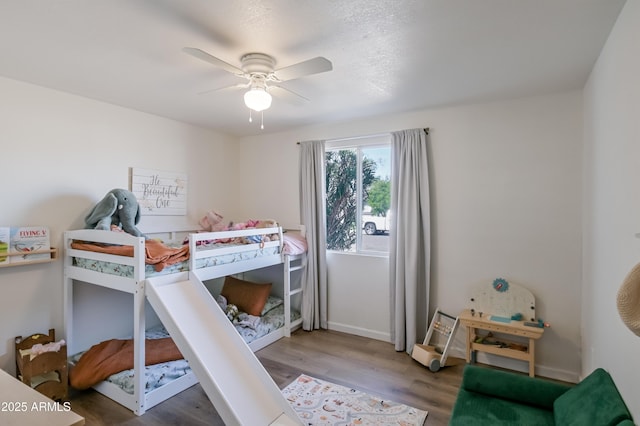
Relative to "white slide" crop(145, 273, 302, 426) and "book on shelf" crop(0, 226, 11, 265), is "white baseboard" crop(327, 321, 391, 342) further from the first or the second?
"book on shelf" crop(0, 226, 11, 265)

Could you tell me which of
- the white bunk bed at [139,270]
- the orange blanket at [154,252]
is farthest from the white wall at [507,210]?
the orange blanket at [154,252]

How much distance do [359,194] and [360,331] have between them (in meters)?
1.61

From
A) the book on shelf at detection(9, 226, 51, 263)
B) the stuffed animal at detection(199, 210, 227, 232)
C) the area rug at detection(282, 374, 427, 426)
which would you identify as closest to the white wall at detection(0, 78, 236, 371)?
the book on shelf at detection(9, 226, 51, 263)

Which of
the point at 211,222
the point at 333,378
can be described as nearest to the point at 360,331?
the point at 333,378

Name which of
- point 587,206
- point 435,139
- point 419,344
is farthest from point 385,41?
point 419,344

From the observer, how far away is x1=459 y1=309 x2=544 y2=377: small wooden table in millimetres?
2630

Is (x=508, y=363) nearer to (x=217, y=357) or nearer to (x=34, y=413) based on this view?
(x=217, y=357)

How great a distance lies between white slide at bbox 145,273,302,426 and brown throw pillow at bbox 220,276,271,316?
51.7 inches

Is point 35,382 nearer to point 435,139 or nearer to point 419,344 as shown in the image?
point 419,344

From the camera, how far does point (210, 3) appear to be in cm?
157

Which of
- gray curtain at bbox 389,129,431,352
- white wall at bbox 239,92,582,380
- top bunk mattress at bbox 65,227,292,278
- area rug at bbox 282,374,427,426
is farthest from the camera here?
gray curtain at bbox 389,129,431,352

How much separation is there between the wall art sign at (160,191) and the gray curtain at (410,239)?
2.45 m

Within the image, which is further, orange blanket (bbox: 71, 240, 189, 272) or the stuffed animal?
the stuffed animal

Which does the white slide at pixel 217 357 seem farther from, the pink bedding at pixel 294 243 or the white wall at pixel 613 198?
the white wall at pixel 613 198
